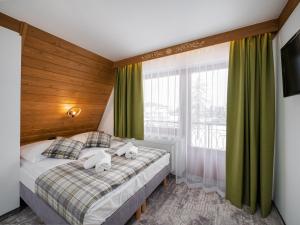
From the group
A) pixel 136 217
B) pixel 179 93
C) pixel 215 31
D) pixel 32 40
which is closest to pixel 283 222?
pixel 136 217

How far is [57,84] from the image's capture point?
8.55 feet

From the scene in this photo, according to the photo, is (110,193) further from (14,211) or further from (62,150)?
(14,211)

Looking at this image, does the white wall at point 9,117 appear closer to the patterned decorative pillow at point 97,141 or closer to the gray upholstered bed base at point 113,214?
the gray upholstered bed base at point 113,214

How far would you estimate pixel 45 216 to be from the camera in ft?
5.08

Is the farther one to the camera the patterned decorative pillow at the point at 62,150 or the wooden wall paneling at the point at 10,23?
the patterned decorative pillow at the point at 62,150

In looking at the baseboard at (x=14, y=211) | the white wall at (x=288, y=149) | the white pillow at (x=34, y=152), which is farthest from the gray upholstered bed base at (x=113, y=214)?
the white wall at (x=288, y=149)

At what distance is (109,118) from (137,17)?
2597 mm

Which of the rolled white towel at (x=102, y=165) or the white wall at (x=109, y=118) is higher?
the white wall at (x=109, y=118)

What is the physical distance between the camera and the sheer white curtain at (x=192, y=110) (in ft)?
7.84

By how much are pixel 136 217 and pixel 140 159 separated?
713 mm

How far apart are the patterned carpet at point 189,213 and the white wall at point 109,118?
2059mm

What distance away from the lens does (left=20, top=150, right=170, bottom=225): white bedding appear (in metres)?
1.26

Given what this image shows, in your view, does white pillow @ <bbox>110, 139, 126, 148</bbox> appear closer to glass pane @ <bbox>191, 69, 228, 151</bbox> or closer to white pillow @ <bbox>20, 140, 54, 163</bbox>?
white pillow @ <bbox>20, 140, 54, 163</bbox>

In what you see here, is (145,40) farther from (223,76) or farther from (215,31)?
(223,76)
